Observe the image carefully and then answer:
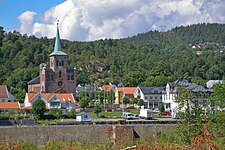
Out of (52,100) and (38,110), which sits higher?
(52,100)

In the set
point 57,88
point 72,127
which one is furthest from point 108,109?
point 72,127

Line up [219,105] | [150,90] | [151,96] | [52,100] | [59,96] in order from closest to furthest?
Answer: [219,105] → [52,100] → [59,96] → [151,96] → [150,90]

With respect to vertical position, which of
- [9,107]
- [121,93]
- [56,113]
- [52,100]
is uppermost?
[121,93]

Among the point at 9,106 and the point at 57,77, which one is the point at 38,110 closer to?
the point at 9,106

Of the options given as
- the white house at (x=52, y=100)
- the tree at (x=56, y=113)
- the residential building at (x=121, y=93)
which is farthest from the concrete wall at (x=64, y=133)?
the residential building at (x=121, y=93)

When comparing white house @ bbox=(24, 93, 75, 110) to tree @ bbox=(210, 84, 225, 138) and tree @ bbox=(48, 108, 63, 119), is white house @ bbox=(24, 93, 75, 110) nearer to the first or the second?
tree @ bbox=(48, 108, 63, 119)

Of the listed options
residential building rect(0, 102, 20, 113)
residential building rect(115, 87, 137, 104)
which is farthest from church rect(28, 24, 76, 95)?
residential building rect(0, 102, 20, 113)

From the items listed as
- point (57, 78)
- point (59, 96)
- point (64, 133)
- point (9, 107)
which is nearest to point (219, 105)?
point (64, 133)

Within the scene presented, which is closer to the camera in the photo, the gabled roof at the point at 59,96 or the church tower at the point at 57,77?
the gabled roof at the point at 59,96

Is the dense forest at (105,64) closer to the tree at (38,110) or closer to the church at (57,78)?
the church at (57,78)

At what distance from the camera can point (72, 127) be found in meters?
39.4

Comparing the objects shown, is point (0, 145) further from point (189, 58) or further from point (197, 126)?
point (189, 58)

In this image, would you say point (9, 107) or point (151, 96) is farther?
point (151, 96)

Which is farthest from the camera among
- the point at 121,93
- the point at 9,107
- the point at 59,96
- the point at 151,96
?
the point at 121,93
